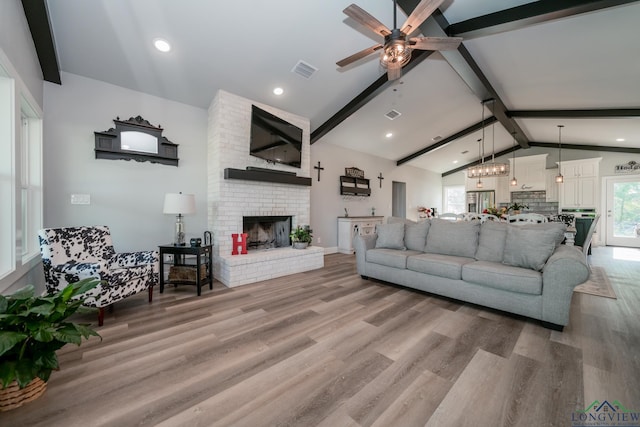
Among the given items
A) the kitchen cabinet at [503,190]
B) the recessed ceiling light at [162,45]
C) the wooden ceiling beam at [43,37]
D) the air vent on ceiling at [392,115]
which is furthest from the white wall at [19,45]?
the kitchen cabinet at [503,190]

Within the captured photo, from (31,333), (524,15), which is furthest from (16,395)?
(524,15)

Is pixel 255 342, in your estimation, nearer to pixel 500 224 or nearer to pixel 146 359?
pixel 146 359

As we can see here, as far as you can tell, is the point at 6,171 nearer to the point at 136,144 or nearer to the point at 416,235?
the point at 136,144

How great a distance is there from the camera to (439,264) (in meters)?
3.08

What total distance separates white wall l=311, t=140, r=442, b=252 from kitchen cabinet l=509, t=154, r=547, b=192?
3187 mm

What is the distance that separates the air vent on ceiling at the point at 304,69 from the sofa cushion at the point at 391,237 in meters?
2.54

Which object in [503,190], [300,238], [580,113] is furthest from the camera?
[503,190]

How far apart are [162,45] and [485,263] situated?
14.6 feet

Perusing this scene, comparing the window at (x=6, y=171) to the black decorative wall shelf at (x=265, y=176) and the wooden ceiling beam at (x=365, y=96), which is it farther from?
the wooden ceiling beam at (x=365, y=96)

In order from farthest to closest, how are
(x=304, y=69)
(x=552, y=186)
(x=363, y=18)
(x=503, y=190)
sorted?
1. (x=503, y=190)
2. (x=552, y=186)
3. (x=304, y=69)
4. (x=363, y=18)

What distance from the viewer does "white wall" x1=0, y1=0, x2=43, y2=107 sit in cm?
199

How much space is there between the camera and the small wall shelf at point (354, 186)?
6505 millimetres

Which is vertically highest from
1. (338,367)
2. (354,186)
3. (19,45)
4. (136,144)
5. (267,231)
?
(19,45)

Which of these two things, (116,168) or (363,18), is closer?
(363,18)
